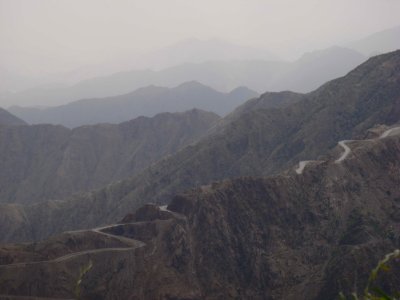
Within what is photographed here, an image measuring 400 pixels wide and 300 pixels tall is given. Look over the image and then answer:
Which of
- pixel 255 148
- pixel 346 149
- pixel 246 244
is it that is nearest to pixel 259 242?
pixel 246 244

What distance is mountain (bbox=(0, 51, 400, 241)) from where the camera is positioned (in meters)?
164

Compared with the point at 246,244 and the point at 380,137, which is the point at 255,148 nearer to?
the point at 380,137

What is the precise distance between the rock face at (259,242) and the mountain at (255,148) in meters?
50.5

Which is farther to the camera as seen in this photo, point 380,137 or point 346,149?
point 380,137

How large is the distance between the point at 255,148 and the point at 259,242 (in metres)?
86.4

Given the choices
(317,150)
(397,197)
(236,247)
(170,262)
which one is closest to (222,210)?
→ (236,247)

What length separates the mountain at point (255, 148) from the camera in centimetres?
16375

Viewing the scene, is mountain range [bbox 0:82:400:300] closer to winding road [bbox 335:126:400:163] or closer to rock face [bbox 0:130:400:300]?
rock face [bbox 0:130:400:300]

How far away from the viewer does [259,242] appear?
97562mm

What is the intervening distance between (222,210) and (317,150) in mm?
64035

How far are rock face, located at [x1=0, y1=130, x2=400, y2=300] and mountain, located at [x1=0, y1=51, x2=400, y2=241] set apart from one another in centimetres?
5047

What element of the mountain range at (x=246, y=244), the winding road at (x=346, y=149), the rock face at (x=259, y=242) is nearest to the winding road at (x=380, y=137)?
the winding road at (x=346, y=149)

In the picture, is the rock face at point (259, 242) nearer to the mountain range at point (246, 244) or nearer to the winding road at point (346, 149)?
the mountain range at point (246, 244)

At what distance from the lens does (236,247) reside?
3851 inches
